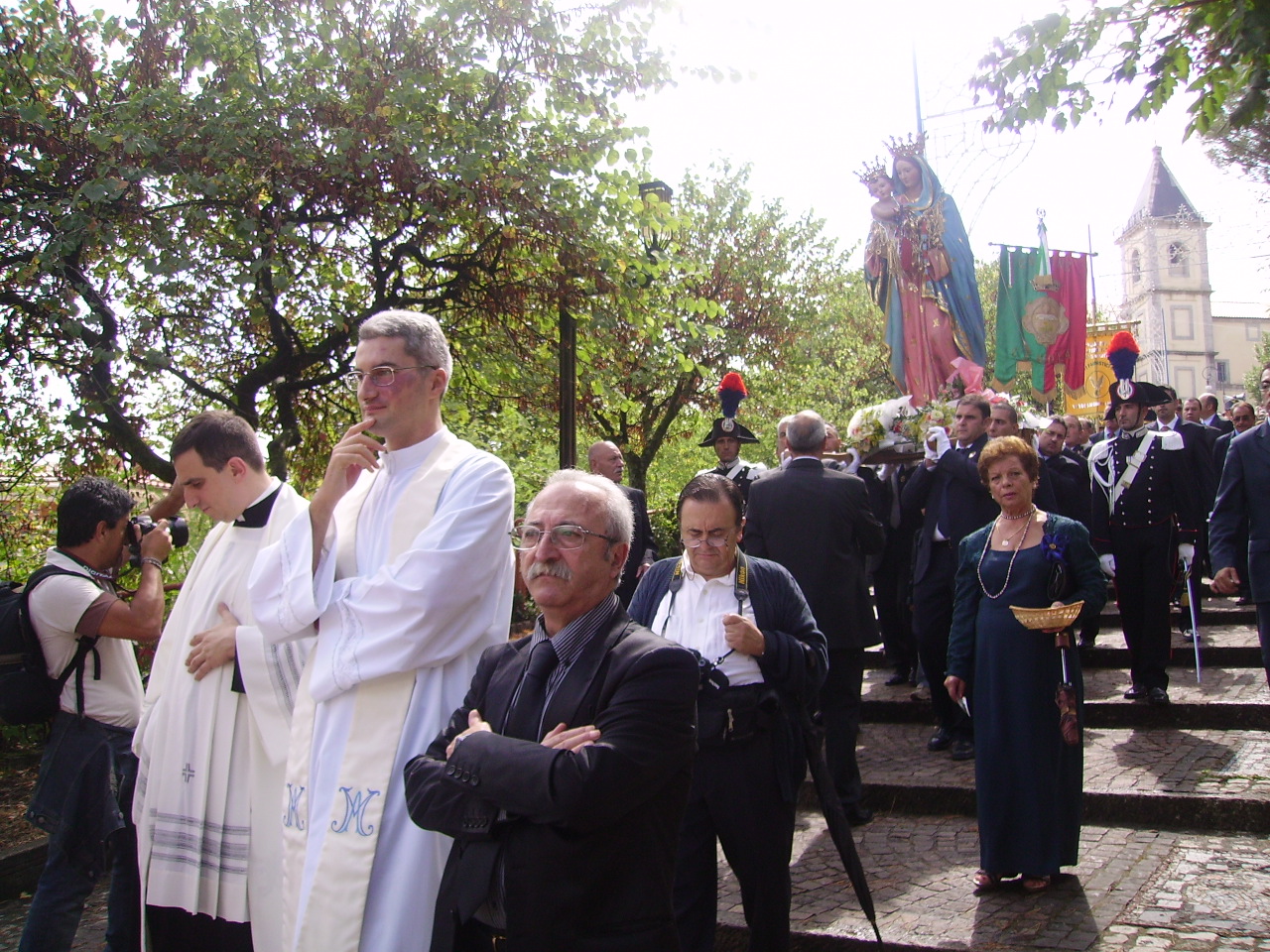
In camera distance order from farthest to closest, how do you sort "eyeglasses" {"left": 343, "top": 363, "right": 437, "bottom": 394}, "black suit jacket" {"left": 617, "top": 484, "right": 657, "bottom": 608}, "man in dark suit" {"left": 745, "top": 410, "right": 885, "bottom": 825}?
"black suit jacket" {"left": 617, "top": 484, "right": 657, "bottom": 608}
"man in dark suit" {"left": 745, "top": 410, "right": 885, "bottom": 825}
"eyeglasses" {"left": 343, "top": 363, "right": 437, "bottom": 394}

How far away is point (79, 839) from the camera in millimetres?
4289

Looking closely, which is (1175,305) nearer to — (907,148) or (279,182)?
(907,148)

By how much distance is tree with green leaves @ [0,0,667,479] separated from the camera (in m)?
6.75

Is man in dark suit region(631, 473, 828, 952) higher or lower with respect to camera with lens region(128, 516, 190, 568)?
lower

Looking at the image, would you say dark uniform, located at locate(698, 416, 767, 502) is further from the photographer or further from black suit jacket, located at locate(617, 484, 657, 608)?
the photographer

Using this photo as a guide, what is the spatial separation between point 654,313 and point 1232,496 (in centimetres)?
432

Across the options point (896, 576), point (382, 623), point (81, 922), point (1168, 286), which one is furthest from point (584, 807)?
point (1168, 286)

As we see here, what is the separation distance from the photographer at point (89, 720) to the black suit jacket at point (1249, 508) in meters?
5.27

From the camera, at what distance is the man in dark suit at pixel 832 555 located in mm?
5824

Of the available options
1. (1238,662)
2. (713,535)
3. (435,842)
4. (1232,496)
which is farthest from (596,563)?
(1238,662)

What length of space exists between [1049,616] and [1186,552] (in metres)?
3.65

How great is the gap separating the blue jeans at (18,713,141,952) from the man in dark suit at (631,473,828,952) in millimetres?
A: 2269

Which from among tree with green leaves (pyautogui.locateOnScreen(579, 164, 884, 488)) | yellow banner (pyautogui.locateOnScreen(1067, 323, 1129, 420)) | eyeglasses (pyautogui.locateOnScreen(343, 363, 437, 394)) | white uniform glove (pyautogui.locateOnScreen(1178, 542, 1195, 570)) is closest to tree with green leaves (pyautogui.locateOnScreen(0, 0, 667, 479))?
eyeglasses (pyautogui.locateOnScreen(343, 363, 437, 394))

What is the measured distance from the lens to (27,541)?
7.66 m
